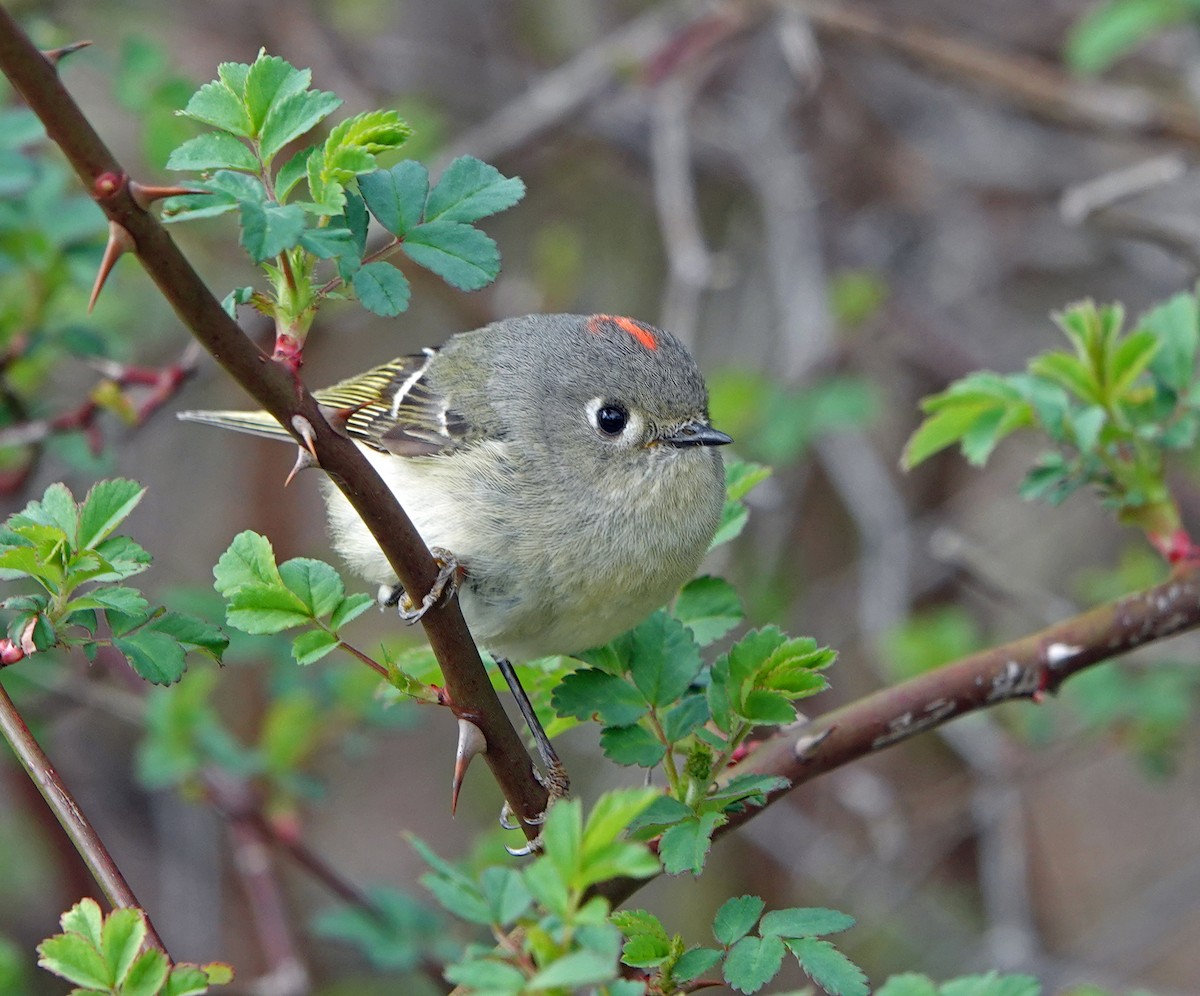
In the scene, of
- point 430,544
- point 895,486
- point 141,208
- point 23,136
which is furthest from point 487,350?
point 895,486

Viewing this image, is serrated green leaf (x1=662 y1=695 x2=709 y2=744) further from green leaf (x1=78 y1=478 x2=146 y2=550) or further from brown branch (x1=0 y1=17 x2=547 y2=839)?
green leaf (x1=78 y1=478 x2=146 y2=550)

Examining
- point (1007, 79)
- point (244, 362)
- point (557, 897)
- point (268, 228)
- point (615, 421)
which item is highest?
point (1007, 79)

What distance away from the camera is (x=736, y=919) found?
1.42 m

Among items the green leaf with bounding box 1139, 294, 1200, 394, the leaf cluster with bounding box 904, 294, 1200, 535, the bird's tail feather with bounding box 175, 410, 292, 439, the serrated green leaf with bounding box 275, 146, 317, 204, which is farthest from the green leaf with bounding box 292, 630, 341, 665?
the green leaf with bounding box 1139, 294, 1200, 394

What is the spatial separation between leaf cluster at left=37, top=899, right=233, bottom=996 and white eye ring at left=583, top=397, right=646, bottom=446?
4.20 ft

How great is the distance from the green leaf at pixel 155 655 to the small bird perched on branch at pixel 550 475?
0.49 m

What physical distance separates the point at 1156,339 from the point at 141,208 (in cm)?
155

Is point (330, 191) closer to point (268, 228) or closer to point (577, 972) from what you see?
point (268, 228)

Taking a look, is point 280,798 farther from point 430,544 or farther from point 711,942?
point 711,942

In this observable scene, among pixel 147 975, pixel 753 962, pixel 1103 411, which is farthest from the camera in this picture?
pixel 1103 411

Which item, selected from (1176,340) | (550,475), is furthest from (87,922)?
(1176,340)

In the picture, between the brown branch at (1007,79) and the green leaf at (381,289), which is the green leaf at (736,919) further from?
the brown branch at (1007,79)

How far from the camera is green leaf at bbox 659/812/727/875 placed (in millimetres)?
1399

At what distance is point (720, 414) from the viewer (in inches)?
143
